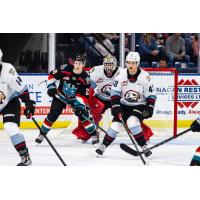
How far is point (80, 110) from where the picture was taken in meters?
6.88

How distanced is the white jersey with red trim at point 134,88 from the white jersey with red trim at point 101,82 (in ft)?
2.82

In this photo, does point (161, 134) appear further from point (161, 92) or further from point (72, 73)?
point (72, 73)

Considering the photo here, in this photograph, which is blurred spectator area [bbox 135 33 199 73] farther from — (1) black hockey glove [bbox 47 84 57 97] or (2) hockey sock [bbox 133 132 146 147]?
(2) hockey sock [bbox 133 132 146 147]

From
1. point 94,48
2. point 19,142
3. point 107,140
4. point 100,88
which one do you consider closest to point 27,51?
point 94,48

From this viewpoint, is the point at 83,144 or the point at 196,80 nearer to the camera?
the point at 83,144

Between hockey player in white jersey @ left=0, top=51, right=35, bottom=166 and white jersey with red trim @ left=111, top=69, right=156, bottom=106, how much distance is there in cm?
78

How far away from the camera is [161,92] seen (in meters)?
7.65

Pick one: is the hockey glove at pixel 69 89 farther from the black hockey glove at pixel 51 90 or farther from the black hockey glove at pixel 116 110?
the black hockey glove at pixel 116 110

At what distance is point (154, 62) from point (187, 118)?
26.0 inches

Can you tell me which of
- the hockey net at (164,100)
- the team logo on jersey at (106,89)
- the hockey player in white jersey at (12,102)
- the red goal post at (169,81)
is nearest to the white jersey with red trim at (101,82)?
the team logo on jersey at (106,89)

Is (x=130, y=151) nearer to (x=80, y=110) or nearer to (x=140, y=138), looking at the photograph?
(x=140, y=138)

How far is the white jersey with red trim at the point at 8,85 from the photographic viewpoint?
5484 mm

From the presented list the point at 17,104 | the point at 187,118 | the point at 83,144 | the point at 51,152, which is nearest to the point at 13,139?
the point at 17,104

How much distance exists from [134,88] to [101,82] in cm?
95
